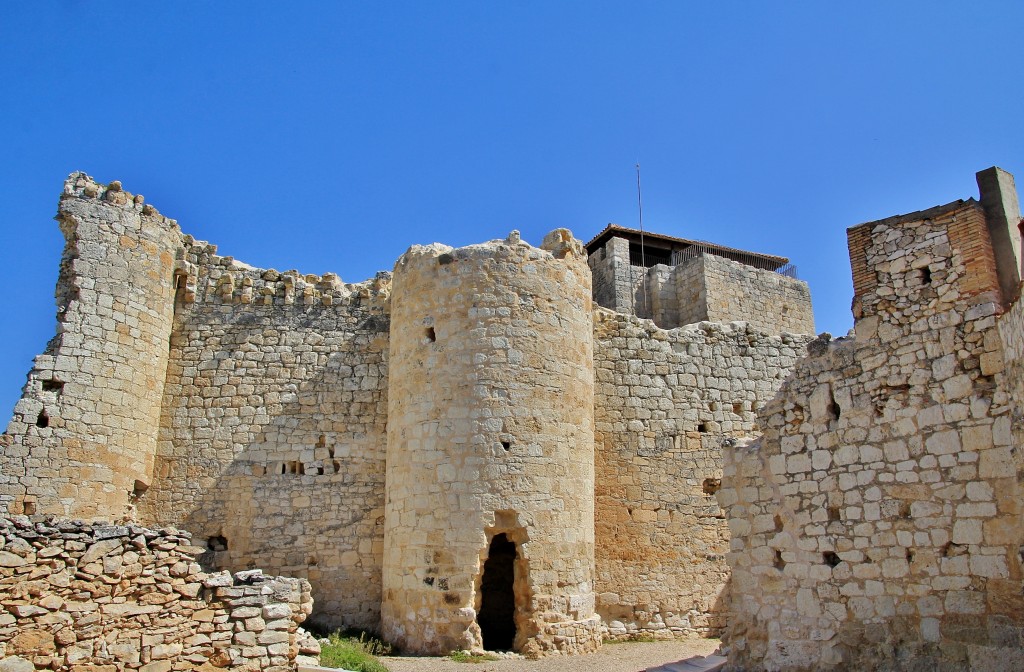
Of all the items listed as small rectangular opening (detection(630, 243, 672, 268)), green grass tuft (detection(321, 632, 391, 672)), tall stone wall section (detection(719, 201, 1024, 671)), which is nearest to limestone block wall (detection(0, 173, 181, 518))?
green grass tuft (detection(321, 632, 391, 672))

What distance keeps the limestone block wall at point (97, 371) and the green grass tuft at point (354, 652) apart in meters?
3.80

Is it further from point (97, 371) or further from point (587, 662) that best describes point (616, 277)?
point (97, 371)

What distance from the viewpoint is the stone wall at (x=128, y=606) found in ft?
28.0

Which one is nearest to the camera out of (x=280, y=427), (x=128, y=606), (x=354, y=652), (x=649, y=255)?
(x=128, y=606)

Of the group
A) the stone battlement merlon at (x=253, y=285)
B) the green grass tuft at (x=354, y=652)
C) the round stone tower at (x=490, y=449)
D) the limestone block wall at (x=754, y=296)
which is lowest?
the green grass tuft at (x=354, y=652)

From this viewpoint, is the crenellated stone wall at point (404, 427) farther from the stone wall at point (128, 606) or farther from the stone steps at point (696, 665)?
the stone wall at point (128, 606)

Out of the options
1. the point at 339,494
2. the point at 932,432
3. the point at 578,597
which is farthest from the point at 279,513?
the point at 932,432

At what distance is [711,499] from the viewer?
14172 mm

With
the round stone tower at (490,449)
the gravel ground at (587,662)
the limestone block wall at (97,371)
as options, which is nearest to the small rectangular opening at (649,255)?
the round stone tower at (490,449)

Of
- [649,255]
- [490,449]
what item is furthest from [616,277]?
[490,449]

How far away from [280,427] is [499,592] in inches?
175

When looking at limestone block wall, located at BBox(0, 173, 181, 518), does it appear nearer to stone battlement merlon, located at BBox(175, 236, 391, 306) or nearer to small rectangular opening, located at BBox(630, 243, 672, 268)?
stone battlement merlon, located at BBox(175, 236, 391, 306)

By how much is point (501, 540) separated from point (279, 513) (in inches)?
138

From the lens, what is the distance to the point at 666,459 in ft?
46.3
